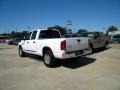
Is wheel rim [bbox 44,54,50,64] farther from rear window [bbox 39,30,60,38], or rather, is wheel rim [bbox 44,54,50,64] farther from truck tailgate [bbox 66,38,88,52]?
rear window [bbox 39,30,60,38]

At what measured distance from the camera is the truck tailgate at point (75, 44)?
24.8 ft

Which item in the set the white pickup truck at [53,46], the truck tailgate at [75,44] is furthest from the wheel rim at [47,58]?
the truck tailgate at [75,44]

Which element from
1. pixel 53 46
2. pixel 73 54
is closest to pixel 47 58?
pixel 53 46

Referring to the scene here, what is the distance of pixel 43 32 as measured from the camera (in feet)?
32.2

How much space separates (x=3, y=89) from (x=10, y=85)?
15.7 inches

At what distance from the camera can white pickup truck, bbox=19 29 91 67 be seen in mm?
7488

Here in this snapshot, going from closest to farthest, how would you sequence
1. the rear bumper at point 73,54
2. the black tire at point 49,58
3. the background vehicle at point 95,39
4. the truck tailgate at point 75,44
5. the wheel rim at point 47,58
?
the rear bumper at point 73,54 → the truck tailgate at point 75,44 → the black tire at point 49,58 → the wheel rim at point 47,58 → the background vehicle at point 95,39

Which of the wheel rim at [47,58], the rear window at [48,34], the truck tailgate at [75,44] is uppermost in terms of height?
the rear window at [48,34]

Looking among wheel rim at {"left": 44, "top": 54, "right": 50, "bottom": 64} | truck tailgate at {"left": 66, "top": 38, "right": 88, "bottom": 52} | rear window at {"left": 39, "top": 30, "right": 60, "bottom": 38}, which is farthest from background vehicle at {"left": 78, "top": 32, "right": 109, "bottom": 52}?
wheel rim at {"left": 44, "top": 54, "right": 50, "bottom": 64}

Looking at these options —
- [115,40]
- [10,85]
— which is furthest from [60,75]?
[115,40]

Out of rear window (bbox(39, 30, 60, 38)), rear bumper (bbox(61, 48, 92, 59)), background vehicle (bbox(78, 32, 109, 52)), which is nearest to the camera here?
rear bumper (bbox(61, 48, 92, 59))

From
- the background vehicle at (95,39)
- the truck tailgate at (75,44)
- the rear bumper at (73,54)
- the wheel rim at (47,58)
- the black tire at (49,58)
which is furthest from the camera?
the background vehicle at (95,39)

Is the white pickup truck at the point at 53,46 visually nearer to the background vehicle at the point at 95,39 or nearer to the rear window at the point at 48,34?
the rear window at the point at 48,34

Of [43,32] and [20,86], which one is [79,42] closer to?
[43,32]
